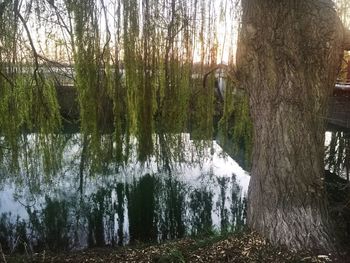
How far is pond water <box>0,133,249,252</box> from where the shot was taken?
15.0ft

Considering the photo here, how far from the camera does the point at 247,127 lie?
197 inches

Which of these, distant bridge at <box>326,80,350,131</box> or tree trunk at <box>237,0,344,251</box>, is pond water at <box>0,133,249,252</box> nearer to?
tree trunk at <box>237,0,344,251</box>

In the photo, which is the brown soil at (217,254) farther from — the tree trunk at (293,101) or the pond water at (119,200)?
the pond water at (119,200)

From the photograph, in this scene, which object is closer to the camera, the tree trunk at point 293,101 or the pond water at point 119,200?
the tree trunk at point 293,101

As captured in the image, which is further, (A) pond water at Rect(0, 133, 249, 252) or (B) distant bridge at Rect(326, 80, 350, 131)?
(B) distant bridge at Rect(326, 80, 350, 131)

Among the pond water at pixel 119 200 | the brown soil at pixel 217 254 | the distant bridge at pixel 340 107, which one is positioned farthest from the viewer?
the distant bridge at pixel 340 107

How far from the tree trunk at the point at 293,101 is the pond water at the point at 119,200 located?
1.53 meters

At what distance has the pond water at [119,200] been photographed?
456cm

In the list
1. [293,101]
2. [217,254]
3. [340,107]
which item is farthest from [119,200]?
[340,107]

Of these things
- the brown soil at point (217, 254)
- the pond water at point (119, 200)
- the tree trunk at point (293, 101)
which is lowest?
the pond water at point (119, 200)

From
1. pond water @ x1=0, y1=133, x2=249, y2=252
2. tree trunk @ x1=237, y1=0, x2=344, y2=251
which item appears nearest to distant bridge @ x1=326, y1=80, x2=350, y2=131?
pond water @ x1=0, y1=133, x2=249, y2=252

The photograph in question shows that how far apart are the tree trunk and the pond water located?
1534mm

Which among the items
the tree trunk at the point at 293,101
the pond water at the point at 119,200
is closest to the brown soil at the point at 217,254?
the tree trunk at the point at 293,101

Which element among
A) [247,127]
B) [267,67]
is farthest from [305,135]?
[247,127]
